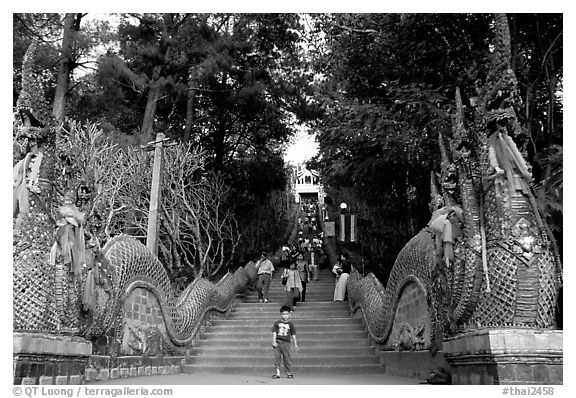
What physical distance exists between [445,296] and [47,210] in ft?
15.2

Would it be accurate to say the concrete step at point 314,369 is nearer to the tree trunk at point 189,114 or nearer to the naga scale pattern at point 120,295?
the naga scale pattern at point 120,295

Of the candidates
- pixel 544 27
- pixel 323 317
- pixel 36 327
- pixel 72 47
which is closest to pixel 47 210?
pixel 36 327

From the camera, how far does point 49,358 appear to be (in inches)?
238

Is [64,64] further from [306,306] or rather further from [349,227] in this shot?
[349,227]

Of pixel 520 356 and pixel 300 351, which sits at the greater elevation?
pixel 520 356

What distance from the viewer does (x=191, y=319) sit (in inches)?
442

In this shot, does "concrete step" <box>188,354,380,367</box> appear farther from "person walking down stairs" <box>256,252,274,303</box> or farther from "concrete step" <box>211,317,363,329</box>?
"person walking down stairs" <box>256,252,274,303</box>

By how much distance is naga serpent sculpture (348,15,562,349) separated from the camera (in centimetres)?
563

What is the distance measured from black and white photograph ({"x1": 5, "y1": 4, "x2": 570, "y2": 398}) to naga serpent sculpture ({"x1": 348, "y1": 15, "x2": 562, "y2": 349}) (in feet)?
0.07

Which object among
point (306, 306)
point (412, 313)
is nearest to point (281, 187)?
point (306, 306)

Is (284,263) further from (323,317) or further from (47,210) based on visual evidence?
(47,210)

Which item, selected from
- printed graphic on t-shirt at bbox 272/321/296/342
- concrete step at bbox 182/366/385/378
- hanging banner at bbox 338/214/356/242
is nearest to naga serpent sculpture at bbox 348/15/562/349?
printed graphic on t-shirt at bbox 272/321/296/342

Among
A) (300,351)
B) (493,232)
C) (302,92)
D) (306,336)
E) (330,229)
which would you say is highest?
(302,92)

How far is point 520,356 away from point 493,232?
1274 mm
